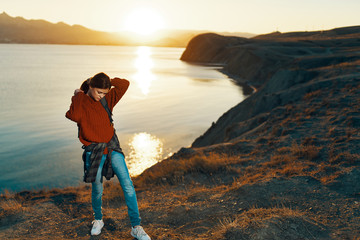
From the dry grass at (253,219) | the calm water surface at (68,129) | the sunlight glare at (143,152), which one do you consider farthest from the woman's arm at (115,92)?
the sunlight glare at (143,152)

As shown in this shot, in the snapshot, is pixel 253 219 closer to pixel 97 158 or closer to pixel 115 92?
pixel 97 158

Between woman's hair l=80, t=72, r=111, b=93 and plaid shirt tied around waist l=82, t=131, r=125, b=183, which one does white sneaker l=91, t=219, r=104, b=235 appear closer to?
plaid shirt tied around waist l=82, t=131, r=125, b=183

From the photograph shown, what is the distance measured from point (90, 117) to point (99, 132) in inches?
9.9

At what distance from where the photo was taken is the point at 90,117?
3.99 m

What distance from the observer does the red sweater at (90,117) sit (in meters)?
3.91

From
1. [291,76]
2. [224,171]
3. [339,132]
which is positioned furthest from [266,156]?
[291,76]

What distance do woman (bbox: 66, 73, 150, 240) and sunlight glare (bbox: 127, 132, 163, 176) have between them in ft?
41.8

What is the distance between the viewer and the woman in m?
3.91

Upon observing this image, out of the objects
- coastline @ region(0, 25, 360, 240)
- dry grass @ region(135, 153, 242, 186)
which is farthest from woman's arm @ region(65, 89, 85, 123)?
dry grass @ region(135, 153, 242, 186)

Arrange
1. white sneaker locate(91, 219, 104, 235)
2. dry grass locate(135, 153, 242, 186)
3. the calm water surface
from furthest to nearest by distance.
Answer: the calm water surface < dry grass locate(135, 153, 242, 186) < white sneaker locate(91, 219, 104, 235)

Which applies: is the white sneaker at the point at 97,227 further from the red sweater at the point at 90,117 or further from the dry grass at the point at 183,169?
the dry grass at the point at 183,169

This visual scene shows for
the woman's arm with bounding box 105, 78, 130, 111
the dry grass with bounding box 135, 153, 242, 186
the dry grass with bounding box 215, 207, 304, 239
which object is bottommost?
the dry grass with bounding box 135, 153, 242, 186

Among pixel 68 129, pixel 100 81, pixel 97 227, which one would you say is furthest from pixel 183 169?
pixel 68 129

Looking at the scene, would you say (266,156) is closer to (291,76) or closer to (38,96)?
(291,76)
